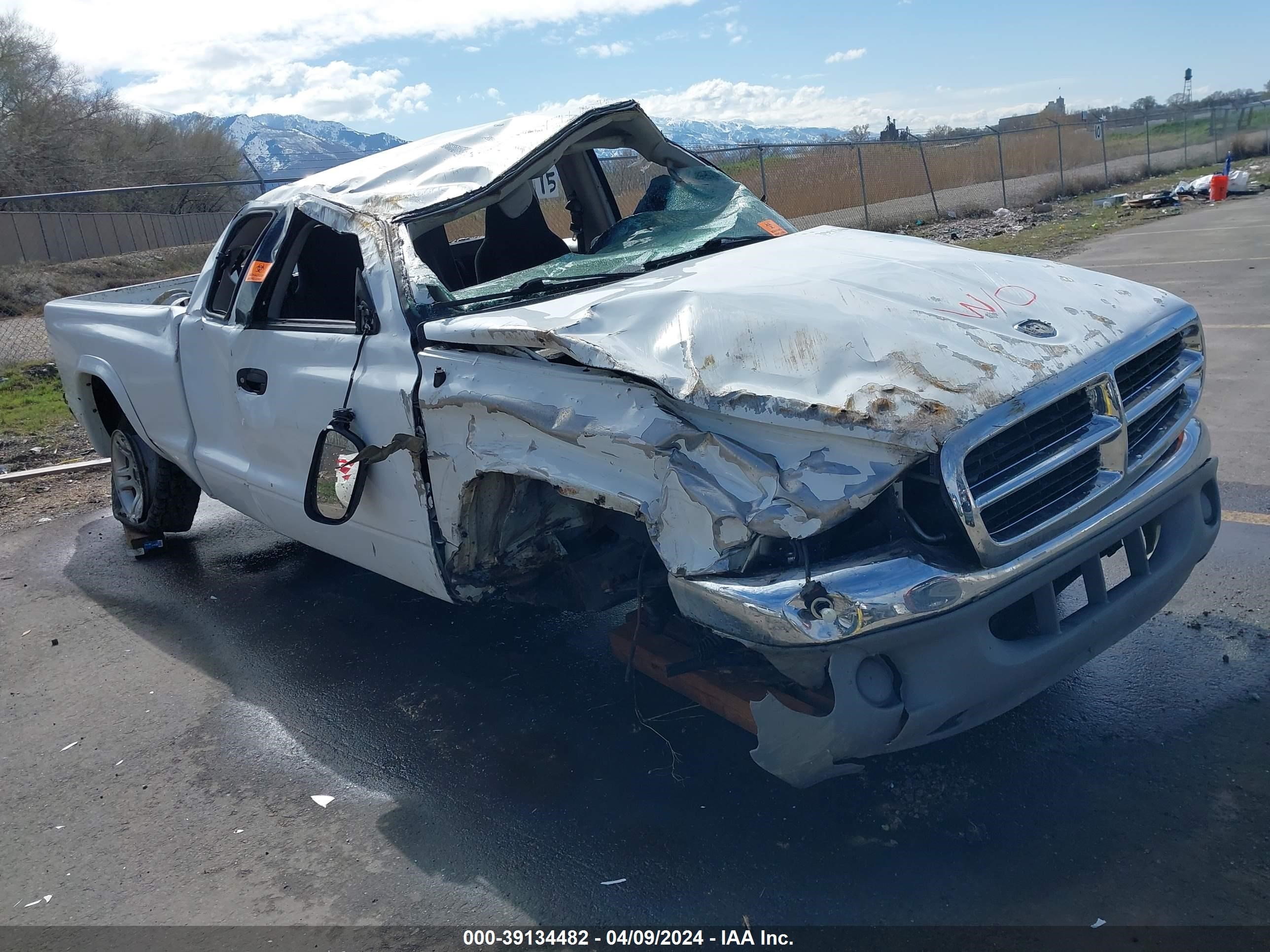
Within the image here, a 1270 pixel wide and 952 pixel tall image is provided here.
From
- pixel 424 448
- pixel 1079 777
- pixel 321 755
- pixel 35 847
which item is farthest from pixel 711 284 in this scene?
pixel 35 847

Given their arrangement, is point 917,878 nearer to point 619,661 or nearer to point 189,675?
point 619,661

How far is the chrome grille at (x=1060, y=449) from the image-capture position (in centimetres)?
242

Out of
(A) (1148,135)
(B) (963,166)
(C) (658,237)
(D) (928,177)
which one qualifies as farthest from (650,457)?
(A) (1148,135)

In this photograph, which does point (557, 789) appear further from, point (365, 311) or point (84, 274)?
point (84, 274)

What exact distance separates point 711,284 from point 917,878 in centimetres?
180

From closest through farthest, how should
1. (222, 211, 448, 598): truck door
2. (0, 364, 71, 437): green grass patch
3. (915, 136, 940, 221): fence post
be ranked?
(222, 211, 448, 598): truck door → (0, 364, 71, 437): green grass patch → (915, 136, 940, 221): fence post

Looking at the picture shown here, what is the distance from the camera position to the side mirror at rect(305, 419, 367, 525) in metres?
3.53

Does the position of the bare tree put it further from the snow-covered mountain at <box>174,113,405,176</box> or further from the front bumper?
the front bumper

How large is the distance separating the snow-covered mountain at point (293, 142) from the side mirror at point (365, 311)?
1.43 m

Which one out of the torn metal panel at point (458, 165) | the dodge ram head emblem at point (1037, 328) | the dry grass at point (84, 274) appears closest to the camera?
the dodge ram head emblem at point (1037, 328)

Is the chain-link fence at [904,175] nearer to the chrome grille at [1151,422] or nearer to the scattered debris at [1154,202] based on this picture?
the scattered debris at [1154,202]

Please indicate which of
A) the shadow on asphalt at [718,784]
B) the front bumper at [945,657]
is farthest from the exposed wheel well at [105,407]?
the front bumper at [945,657]

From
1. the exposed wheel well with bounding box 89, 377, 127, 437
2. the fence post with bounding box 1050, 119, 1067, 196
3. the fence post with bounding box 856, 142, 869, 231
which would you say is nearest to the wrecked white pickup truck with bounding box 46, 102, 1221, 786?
the exposed wheel well with bounding box 89, 377, 127, 437

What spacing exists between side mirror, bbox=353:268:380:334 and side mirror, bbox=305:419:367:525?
347 mm
